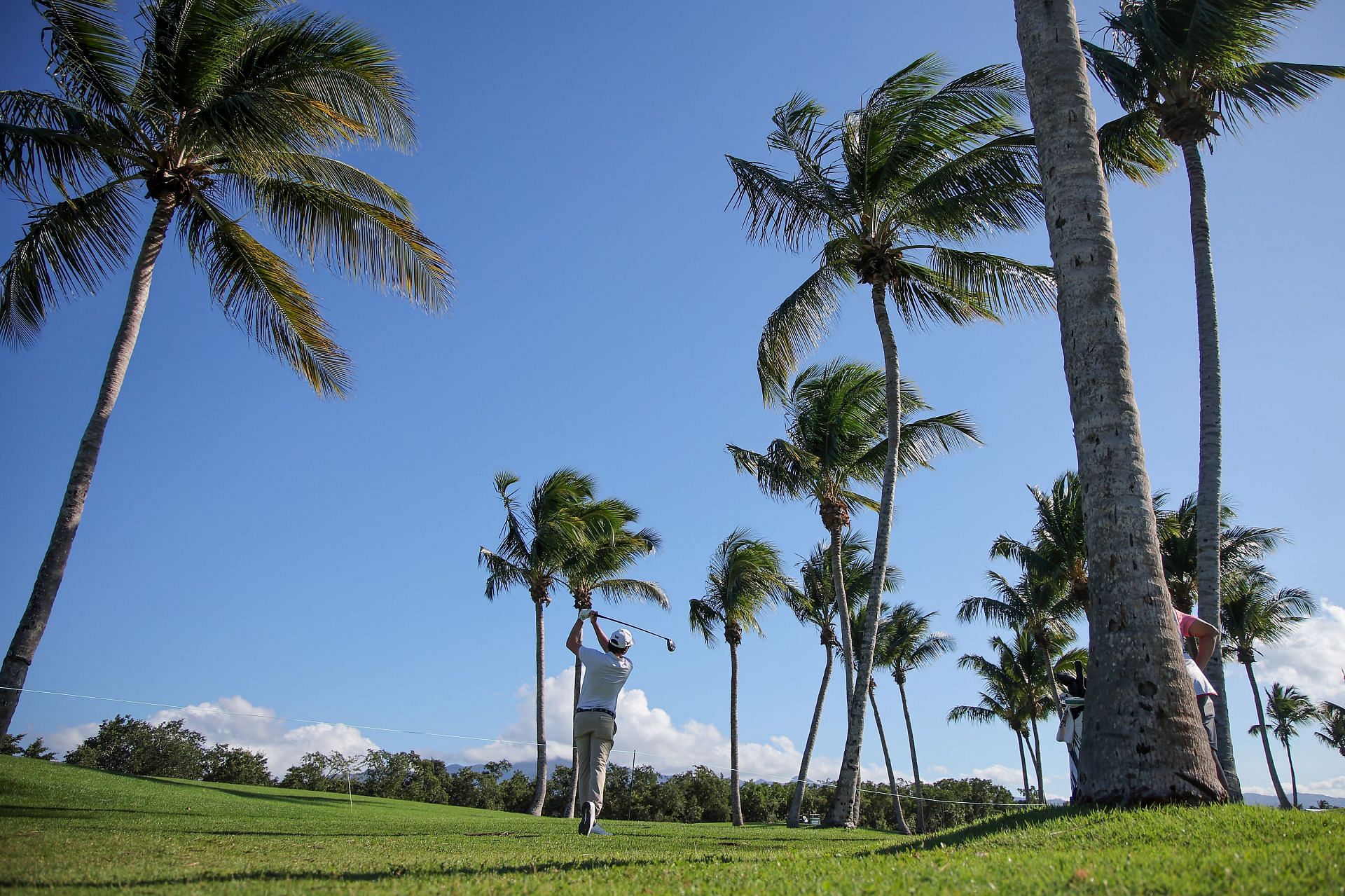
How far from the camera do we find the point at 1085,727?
223 inches

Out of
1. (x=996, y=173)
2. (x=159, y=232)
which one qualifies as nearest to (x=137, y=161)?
(x=159, y=232)

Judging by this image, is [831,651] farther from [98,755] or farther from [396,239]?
[98,755]

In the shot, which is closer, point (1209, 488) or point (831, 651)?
point (1209, 488)

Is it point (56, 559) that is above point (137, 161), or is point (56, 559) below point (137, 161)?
below

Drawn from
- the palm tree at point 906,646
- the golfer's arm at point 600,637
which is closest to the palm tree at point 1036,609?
the palm tree at point 906,646

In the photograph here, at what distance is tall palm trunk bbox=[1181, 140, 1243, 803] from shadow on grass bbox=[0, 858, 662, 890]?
879cm

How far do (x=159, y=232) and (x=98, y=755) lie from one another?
29649mm

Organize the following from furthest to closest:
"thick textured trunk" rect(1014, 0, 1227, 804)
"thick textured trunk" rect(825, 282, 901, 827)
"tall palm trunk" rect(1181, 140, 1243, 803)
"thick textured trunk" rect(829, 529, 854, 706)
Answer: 1. "thick textured trunk" rect(829, 529, 854, 706)
2. "thick textured trunk" rect(825, 282, 901, 827)
3. "tall palm trunk" rect(1181, 140, 1243, 803)
4. "thick textured trunk" rect(1014, 0, 1227, 804)

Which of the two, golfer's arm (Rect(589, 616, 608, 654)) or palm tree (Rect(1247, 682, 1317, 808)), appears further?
palm tree (Rect(1247, 682, 1317, 808))

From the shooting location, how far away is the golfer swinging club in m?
8.87

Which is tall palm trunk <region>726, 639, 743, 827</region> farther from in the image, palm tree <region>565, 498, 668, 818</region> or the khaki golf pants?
the khaki golf pants

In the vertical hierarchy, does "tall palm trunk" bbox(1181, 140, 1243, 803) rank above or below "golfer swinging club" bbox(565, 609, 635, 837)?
above

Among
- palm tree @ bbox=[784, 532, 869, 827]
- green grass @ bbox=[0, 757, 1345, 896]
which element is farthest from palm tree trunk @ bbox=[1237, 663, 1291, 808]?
green grass @ bbox=[0, 757, 1345, 896]

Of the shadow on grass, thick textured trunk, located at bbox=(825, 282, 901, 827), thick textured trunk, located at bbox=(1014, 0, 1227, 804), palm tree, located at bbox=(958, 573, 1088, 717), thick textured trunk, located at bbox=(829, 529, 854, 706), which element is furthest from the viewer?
palm tree, located at bbox=(958, 573, 1088, 717)
